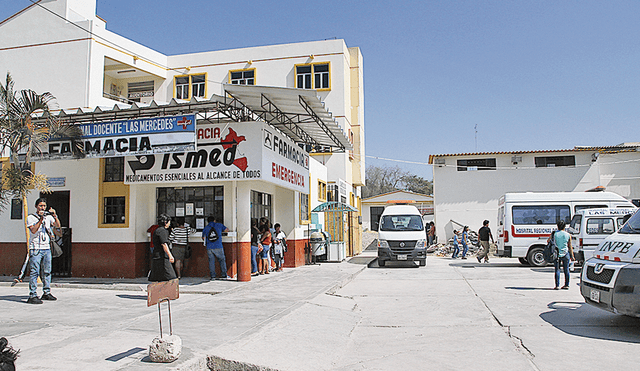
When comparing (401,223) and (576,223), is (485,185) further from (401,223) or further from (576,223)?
(401,223)

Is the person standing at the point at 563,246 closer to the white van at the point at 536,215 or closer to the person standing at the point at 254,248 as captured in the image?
the white van at the point at 536,215

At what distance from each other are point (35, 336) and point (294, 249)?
1082 cm

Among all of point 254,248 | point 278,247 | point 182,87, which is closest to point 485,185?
point 278,247

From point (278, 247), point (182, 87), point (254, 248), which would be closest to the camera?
point (254, 248)

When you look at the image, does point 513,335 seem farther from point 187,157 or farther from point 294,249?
point 294,249

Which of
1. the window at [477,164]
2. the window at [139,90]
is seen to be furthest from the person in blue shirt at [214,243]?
the window at [477,164]

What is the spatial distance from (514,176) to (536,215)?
11.0 meters

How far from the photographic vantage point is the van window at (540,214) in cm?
1881

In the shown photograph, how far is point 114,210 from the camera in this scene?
1299cm

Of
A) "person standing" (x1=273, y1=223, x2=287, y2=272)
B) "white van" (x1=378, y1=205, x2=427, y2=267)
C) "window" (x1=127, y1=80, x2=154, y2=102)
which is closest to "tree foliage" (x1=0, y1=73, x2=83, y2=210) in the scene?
"person standing" (x1=273, y1=223, x2=287, y2=272)

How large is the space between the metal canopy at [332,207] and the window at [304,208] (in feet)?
1.43

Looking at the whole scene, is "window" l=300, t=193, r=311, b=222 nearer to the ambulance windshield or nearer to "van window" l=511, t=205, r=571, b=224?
"van window" l=511, t=205, r=571, b=224

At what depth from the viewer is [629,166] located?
1139 inches

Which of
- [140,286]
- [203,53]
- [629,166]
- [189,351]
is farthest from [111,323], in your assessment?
[629,166]
